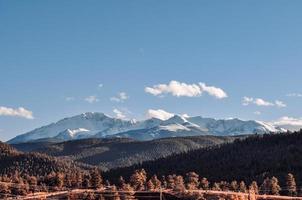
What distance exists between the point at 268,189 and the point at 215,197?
191 ft

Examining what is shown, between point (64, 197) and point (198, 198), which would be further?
point (64, 197)

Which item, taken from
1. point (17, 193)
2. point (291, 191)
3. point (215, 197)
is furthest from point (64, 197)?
point (291, 191)

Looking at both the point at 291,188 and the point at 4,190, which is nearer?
the point at 291,188

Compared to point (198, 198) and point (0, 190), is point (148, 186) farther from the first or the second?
point (198, 198)

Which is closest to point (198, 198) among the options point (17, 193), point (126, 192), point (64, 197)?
point (126, 192)

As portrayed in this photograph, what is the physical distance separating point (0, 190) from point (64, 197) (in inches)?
1426

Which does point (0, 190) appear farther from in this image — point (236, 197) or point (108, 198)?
point (236, 197)

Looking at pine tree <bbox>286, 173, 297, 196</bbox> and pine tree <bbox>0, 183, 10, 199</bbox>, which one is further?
pine tree <bbox>0, 183, 10, 199</bbox>

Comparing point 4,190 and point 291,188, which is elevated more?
point 4,190

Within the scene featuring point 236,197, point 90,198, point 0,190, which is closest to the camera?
point 236,197

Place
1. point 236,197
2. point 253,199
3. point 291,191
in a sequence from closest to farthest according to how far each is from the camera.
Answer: point 253,199 < point 236,197 < point 291,191

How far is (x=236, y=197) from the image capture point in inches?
4589

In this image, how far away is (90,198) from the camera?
159 meters

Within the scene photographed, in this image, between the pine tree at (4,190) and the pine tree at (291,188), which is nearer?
the pine tree at (291,188)
